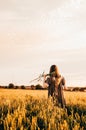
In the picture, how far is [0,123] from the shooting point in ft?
21.6

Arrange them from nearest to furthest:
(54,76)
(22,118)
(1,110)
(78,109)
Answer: (22,118) → (1,110) → (78,109) → (54,76)

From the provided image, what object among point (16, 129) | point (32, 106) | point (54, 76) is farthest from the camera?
point (54, 76)

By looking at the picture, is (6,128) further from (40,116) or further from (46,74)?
(46,74)

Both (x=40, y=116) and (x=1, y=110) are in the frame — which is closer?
(x=40, y=116)

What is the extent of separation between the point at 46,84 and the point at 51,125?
4.49m

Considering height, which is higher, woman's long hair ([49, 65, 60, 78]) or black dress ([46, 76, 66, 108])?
woman's long hair ([49, 65, 60, 78])

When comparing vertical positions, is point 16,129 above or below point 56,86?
below

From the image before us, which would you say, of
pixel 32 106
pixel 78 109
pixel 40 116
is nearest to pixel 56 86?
pixel 78 109

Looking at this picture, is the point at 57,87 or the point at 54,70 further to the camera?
the point at 57,87

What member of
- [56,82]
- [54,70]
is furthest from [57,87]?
[54,70]

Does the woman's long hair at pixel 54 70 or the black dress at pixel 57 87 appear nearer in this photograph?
the woman's long hair at pixel 54 70

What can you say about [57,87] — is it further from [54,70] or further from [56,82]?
[54,70]

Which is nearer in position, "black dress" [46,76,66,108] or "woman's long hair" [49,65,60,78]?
"woman's long hair" [49,65,60,78]

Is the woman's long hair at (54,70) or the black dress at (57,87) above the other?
the woman's long hair at (54,70)
